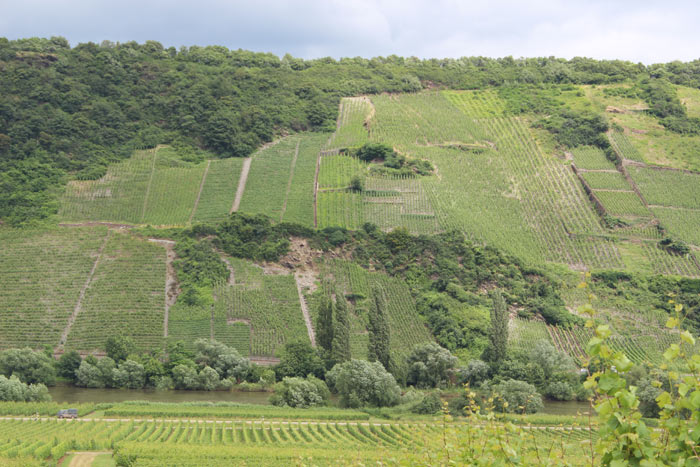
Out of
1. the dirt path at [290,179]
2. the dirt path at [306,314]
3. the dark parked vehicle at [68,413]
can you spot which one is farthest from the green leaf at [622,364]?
the dirt path at [290,179]

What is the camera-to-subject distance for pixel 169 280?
188 feet

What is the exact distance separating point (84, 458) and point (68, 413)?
9.41 metres

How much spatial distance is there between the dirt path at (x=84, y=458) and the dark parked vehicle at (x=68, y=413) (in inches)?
329

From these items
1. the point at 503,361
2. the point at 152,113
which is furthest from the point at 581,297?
the point at 152,113

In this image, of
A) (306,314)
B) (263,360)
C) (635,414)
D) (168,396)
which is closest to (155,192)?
(306,314)

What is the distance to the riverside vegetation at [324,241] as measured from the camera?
4134cm

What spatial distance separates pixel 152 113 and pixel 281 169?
67.3ft

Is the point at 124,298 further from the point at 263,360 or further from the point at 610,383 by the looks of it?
the point at 610,383

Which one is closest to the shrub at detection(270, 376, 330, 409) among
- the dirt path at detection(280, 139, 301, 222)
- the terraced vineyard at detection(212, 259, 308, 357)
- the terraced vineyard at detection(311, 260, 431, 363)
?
the terraced vineyard at detection(212, 259, 308, 357)

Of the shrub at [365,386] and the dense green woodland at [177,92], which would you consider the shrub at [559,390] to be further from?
the dense green woodland at [177,92]

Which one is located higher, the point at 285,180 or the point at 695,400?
the point at 285,180

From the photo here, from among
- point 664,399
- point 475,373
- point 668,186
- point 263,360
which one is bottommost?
point 263,360

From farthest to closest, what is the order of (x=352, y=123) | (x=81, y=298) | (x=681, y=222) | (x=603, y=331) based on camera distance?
(x=352, y=123) < (x=681, y=222) < (x=81, y=298) < (x=603, y=331)

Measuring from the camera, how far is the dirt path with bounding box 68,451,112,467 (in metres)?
29.8
